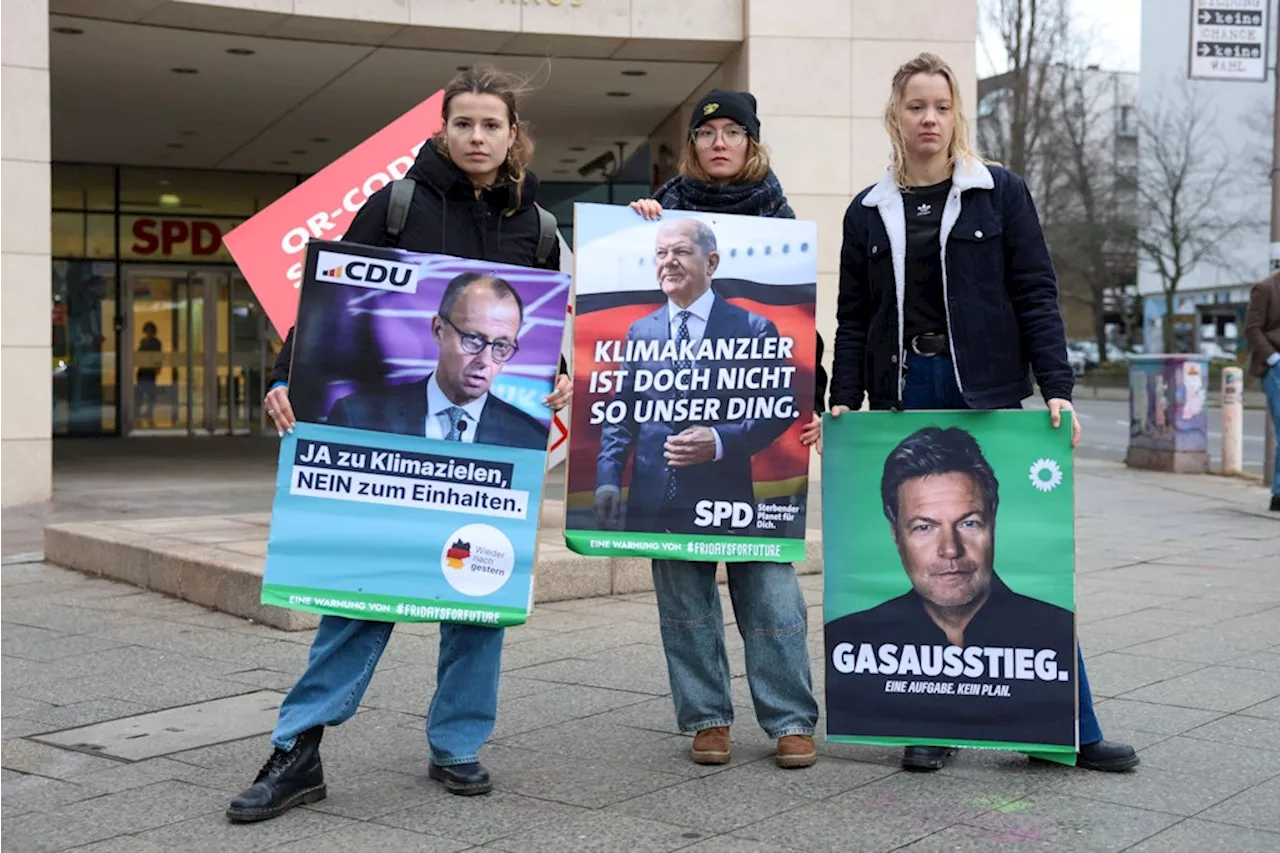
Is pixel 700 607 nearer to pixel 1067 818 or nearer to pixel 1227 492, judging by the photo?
pixel 1067 818

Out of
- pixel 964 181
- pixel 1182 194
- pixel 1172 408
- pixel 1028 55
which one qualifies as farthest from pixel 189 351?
pixel 1182 194

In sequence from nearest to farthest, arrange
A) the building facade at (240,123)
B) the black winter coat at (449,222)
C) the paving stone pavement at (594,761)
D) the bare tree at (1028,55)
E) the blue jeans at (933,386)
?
the paving stone pavement at (594,761)
the black winter coat at (449,222)
the blue jeans at (933,386)
the building facade at (240,123)
the bare tree at (1028,55)

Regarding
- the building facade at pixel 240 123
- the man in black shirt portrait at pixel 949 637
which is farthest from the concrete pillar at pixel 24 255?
the man in black shirt portrait at pixel 949 637

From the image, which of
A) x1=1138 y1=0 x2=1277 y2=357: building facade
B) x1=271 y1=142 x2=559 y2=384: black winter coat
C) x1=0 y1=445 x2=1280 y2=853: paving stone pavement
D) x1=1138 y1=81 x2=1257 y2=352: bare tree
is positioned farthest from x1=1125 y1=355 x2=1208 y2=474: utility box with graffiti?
x1=1138 y1=0 x2=1277 y2=357: building facade

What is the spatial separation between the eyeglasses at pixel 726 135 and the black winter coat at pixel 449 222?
0.54 meters

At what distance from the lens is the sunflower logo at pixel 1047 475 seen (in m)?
4.35

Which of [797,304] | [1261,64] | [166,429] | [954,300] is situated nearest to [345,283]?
[797,304]

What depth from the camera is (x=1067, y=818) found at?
3.93 metres

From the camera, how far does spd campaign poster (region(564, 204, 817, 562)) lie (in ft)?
14.6

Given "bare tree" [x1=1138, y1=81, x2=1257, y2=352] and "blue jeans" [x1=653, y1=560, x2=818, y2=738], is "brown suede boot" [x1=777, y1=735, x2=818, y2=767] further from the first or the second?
"bare tree" [x1=1138, y1=81, x2=1257, y2=352]

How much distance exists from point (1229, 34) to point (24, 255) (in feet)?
39.0

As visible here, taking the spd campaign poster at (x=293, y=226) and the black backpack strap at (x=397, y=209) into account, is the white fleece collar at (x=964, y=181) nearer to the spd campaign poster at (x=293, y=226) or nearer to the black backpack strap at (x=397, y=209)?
the black backpack strap at (x=397, y=209)

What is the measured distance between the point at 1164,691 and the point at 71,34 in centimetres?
1236

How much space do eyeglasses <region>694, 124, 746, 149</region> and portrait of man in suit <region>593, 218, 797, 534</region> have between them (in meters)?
0.26
